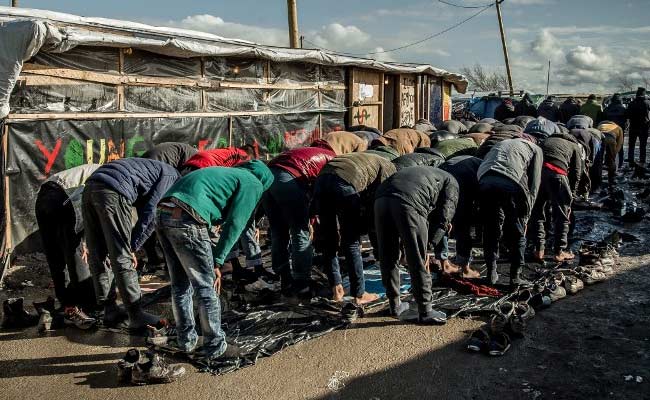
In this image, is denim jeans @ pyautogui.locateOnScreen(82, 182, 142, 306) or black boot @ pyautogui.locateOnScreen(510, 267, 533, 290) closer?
denim jeans @ pyautogui.locateOnScreen(82, 182, 142, 306)

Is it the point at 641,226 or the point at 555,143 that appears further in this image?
the point at 641,226

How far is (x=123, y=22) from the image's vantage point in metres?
10.4

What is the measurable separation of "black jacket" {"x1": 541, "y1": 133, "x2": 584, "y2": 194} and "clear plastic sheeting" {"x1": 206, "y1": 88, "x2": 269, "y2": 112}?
5.22 metres

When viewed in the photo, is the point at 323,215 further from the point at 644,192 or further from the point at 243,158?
the point at 644,192

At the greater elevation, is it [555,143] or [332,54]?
[332,54]

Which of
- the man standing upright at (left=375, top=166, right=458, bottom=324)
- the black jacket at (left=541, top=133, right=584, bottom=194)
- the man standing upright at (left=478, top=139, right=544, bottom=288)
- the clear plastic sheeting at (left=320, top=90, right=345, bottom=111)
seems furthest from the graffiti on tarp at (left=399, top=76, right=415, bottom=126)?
the man standing upright at (left=375, top=166, right=458, bottom=324)

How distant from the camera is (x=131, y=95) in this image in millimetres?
8062

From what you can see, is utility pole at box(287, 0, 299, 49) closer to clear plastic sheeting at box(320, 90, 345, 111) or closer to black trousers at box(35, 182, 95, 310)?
clear plastic sheeting at box(320, 90, 345, 111)

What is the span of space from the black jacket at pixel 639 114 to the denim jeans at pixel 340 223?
1169 cm

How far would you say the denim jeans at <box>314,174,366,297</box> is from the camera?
213 inches

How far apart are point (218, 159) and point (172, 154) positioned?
83cm

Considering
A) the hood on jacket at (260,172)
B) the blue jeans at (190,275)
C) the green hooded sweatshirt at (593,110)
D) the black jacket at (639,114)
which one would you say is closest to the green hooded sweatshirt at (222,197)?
the blue jeans at (190,275)

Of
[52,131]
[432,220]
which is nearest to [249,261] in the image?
[432,220]

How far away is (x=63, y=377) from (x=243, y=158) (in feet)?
9.29
